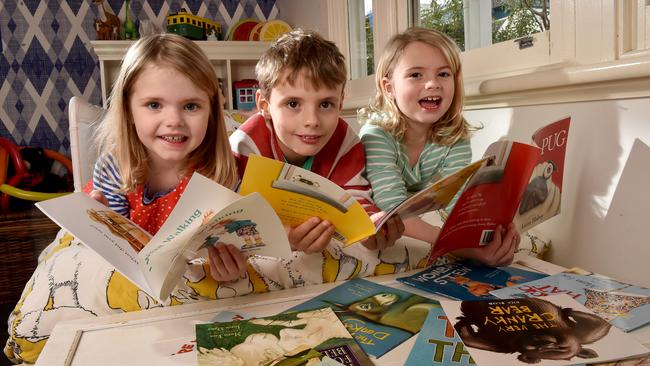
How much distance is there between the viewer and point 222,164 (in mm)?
1021

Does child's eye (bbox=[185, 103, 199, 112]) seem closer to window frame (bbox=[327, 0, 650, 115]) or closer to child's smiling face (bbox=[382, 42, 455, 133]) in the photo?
child's smiling face (bbox=[382, 42, 455, 133])

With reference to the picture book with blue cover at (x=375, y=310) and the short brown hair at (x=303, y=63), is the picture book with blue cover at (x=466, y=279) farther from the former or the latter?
the short brown hair at (x=303, y=63)

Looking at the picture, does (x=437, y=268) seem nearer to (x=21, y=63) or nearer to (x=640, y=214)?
(x=640, y=214)

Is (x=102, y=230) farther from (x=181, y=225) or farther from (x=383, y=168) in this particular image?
(x=383, y=168)

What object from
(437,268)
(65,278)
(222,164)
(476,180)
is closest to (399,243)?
(437,268)

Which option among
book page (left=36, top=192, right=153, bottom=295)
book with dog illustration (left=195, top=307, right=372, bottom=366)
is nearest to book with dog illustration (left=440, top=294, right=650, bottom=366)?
book with dog illustration (left=195, top=307, right=372, bottom=366)

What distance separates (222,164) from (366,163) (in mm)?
313

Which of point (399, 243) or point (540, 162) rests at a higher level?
point (540, 162)

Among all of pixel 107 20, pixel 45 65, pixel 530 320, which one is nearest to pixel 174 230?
pixel 530 320

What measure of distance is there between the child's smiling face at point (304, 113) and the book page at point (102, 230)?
41 cm

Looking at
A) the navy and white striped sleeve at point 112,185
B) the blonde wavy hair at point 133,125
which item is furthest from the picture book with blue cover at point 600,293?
the navy and white striped sleeve at point 112,185

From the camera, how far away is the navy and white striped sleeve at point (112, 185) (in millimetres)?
1041

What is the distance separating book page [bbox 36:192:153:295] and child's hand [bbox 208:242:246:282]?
0.09m

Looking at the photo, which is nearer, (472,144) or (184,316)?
(184,316)
